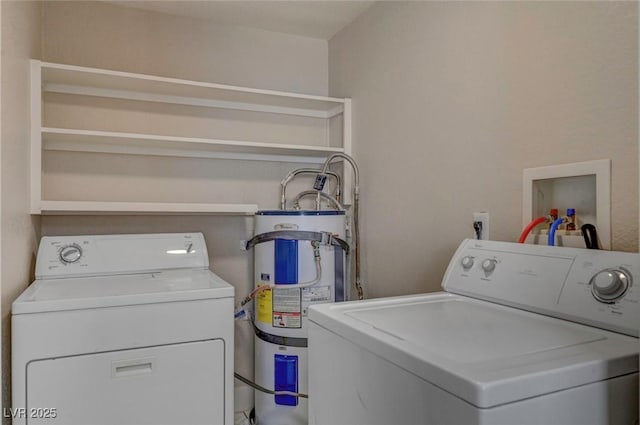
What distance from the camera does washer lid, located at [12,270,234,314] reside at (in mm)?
1370

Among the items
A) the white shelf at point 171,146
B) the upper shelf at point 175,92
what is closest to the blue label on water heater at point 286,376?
the white shelf at point 171,146

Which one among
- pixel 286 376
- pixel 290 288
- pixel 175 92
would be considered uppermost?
pixel 175 92

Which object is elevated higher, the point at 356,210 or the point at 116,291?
the point at 356,210

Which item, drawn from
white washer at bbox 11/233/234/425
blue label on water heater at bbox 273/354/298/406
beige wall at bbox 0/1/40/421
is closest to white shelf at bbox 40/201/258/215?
beige wall at bbox 0/1/40/421

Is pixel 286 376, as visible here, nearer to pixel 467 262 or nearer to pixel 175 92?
pixel 467 262

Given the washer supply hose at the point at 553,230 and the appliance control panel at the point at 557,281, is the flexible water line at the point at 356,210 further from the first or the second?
the washer supply hose at the point at 553,230

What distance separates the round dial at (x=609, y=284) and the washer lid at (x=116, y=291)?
1.17 metres

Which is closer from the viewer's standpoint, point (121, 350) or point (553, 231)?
point (553, 231)

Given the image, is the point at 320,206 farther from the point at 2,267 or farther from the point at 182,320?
the point at 2,267

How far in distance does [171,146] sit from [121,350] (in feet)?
3.73

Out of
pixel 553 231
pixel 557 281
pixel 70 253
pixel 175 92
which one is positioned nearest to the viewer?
pixel 557 281

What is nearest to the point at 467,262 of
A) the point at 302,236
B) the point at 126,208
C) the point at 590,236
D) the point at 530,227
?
the point at 530,227

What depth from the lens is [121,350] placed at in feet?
4.72

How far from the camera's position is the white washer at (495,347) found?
67cm
